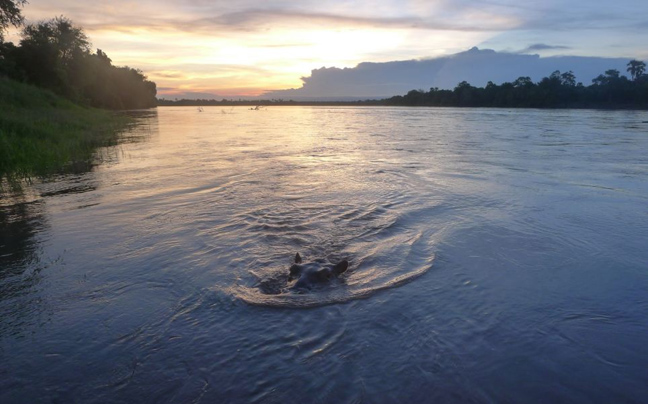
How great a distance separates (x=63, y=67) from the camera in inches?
2474

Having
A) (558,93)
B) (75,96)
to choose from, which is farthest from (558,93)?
(75,96)

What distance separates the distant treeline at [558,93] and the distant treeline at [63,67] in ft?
307

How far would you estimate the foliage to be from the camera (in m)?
Answer: 97.9

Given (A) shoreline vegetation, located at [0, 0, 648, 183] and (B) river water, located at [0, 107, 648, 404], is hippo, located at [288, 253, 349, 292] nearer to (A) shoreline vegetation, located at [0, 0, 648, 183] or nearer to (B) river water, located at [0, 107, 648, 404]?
(B) river water, located at [0, 107, 648, 404]

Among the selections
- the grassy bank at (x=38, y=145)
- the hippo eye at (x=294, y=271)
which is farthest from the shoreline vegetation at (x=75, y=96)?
the hippo eye at (x=294, y=271)

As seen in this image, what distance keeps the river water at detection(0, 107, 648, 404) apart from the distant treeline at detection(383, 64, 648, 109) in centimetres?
10133

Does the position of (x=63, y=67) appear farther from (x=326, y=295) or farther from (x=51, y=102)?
(x=326, y=295)

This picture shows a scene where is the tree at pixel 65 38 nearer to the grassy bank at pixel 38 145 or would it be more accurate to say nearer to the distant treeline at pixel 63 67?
the distant treeline at pixel 63 67

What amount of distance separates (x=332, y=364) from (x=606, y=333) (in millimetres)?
3769

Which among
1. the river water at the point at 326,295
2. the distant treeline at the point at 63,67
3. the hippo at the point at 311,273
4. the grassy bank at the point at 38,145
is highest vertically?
the distant treeline at the point at 63,67

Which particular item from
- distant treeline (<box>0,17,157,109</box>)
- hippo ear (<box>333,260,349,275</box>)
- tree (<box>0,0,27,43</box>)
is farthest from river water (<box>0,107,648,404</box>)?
distant treeline (<box>0,17,157,109</box>)

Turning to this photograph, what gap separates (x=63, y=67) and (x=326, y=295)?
6964 centimetres

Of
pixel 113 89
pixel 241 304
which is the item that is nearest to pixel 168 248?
pixel 241 304

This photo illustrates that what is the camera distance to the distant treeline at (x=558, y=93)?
97.9 metres
